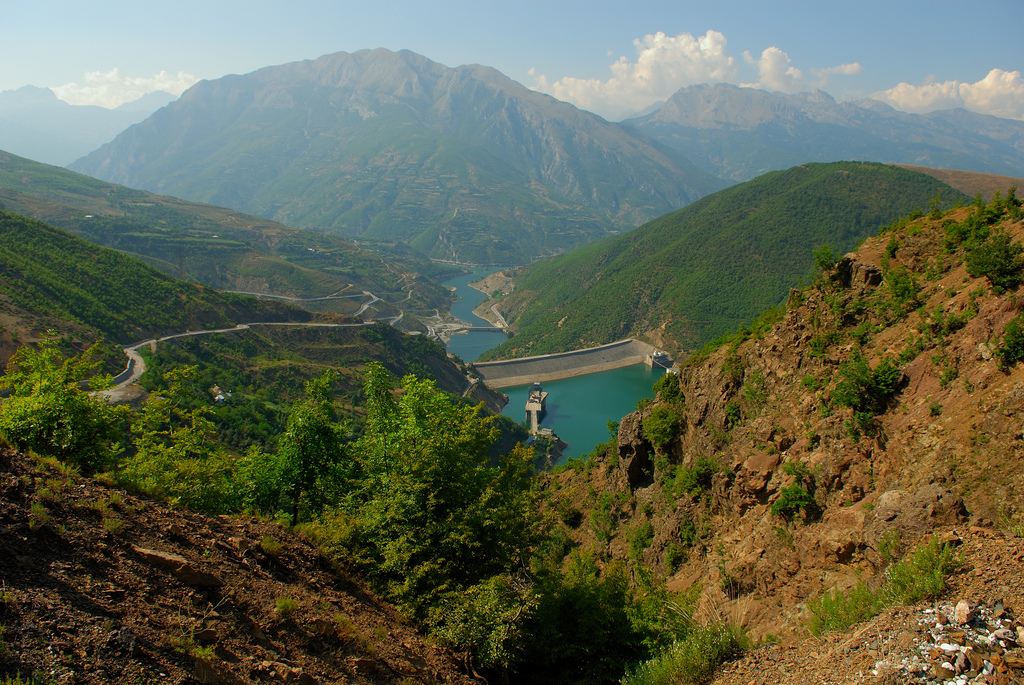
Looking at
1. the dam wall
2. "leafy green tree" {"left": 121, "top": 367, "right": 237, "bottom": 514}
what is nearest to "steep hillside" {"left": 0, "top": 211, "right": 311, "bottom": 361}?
"leafy green tree" {"left": 121, "top": 367, "right": 237, "bottom": 514}

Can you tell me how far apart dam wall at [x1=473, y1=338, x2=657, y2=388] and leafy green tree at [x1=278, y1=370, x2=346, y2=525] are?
81852 mm

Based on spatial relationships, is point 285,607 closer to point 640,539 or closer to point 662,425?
point 640,539

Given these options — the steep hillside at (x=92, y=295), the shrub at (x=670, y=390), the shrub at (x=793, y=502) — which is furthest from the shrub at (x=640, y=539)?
the steep hillside at (x=92, y=295)

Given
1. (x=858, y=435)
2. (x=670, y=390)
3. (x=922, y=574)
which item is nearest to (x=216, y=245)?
(x=670, y=390)

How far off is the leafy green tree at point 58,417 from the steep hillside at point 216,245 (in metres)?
112

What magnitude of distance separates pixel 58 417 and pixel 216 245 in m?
141

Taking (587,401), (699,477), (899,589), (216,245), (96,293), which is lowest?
(587,401)

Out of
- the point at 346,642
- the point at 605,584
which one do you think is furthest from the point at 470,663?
the point at 605,584

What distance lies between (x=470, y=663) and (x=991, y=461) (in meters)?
9.77

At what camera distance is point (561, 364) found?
106062 mm

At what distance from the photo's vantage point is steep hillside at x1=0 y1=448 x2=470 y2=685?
6.18 m

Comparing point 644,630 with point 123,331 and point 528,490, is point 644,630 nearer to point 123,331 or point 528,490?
point 528,490

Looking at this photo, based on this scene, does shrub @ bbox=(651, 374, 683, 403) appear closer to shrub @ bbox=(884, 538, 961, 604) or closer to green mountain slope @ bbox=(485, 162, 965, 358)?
shrub @ bbox=(884, 538, 961, 604)

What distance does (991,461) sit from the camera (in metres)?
8.98
